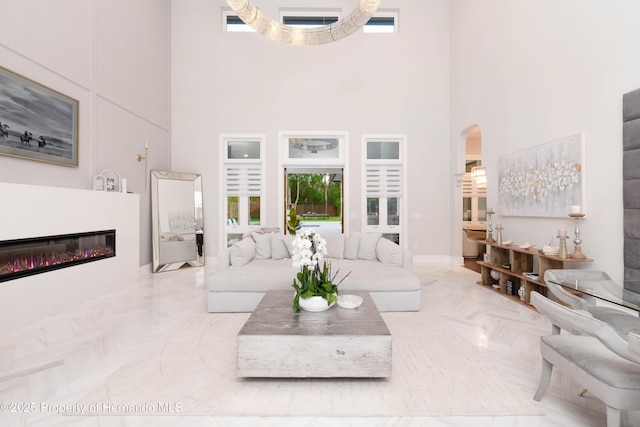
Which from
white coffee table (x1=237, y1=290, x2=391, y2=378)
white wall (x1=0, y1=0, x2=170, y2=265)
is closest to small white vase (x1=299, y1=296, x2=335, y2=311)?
white coffee table (x1=237, y1=290, x2=391, y2=378)

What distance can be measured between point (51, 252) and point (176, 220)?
2.60 meters

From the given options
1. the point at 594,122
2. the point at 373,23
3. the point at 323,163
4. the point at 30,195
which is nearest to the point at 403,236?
the point at 323,163

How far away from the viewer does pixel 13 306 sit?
3074 millimetres

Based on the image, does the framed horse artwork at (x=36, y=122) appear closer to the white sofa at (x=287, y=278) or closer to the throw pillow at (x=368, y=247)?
the white sofa at (x=287, y=278)

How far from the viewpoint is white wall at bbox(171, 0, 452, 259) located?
22.2 feet

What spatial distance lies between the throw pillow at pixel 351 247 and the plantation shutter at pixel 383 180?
2.59m

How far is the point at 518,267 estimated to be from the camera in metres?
4.19

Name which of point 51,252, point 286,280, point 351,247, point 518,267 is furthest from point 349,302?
point 51,252

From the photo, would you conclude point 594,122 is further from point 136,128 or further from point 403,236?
point 136,128

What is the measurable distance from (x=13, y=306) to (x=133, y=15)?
5.00m

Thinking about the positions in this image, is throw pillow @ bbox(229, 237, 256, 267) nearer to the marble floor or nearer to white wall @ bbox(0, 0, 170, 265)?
the marble floor

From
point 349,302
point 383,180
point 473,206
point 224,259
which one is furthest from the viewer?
point 473,206

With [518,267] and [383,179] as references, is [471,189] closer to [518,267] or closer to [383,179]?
[383,179]

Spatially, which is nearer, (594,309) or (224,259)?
(594,309)
